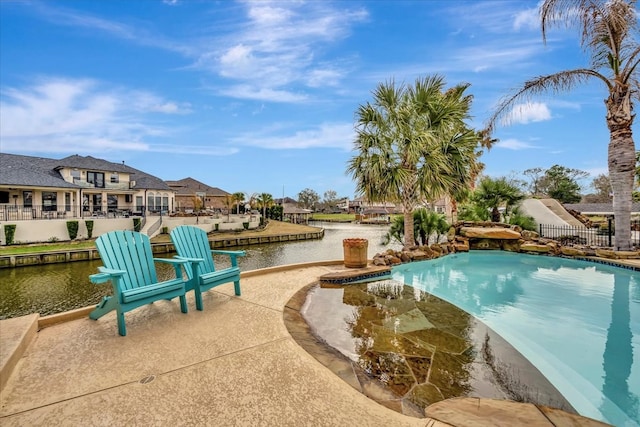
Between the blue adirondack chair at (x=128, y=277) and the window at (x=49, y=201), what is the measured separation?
22850 millimetres

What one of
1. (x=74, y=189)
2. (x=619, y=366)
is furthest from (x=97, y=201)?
(x=619, y=366)

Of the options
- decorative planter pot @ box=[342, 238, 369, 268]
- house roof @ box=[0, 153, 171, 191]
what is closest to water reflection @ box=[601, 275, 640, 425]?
decorative planter pot @ box=[342, 238, 369, 268]

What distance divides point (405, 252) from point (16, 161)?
1132 inches

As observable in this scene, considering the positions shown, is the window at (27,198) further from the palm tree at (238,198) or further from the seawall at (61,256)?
the palm tree at (238,198)

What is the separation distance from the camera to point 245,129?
2403 cm

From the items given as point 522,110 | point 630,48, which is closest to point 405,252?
point 522,110

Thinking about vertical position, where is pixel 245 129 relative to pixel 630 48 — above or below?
above

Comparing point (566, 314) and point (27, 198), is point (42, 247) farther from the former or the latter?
point (566, 314)

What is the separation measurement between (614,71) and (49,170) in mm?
34166

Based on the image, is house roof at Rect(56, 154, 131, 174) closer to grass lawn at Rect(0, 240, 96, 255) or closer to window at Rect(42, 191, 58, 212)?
window at Rect(42, 191, 58, 212)

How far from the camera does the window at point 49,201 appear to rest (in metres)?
19.6

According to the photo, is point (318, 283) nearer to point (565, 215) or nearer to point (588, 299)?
point (588, 299)

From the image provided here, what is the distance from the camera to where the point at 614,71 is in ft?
25.0

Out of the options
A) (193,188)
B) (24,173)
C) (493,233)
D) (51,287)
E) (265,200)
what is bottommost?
(51,287)
